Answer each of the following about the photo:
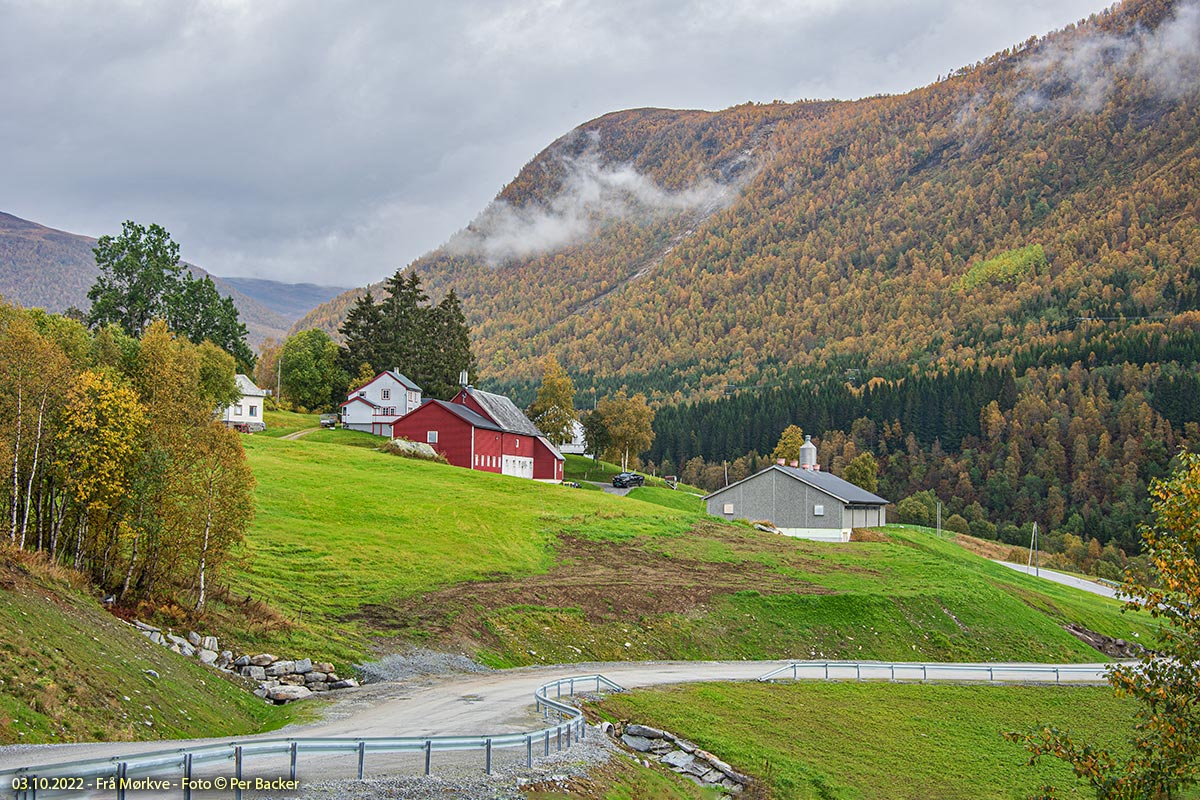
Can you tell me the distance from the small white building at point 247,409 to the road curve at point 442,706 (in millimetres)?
67482

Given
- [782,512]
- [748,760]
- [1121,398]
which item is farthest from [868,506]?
[1121,398]

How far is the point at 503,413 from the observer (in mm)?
94000

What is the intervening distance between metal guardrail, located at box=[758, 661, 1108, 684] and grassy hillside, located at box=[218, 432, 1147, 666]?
4.33 metres

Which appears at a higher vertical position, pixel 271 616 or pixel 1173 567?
pixel 1173 567

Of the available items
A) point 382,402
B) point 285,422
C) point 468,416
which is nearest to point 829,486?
→ point 468,416

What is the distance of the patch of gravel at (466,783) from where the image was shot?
14.9 m

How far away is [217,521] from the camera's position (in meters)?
29.9

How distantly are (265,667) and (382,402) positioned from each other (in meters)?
75.6

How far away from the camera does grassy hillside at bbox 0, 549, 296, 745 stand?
674 inches

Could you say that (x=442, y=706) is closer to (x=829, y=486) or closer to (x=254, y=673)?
(x=254, y=673)

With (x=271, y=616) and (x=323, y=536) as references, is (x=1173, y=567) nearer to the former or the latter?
(x=271, y=616)

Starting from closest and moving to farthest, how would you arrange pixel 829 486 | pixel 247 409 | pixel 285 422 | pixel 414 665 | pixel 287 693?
1. pixel 287 693
2. pixel 414 665
3. pixel 829 486
4. pixel 247 409
5. pixel 285 422

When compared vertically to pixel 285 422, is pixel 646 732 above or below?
below

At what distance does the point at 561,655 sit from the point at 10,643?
20.9 meters
